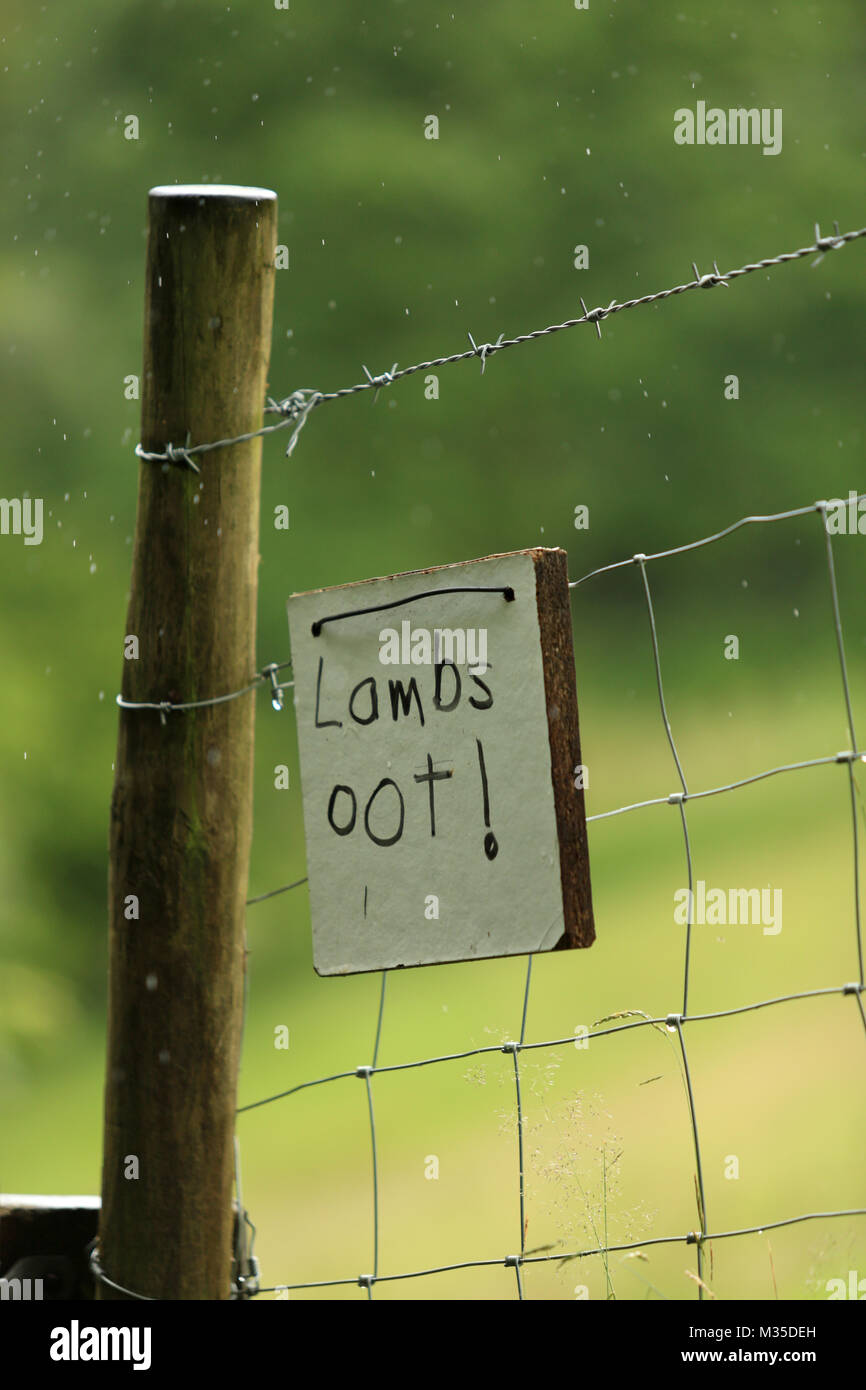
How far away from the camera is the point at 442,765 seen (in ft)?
4.05

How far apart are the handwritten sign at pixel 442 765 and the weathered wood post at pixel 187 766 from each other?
88 mm

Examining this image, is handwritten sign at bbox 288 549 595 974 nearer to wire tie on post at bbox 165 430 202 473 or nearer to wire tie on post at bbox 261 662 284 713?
wire tie on post at bbox 261 662 284 713

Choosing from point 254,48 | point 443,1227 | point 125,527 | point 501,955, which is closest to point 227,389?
point 501,955

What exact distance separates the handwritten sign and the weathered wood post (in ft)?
0.29

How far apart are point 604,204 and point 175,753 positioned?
9.46 m

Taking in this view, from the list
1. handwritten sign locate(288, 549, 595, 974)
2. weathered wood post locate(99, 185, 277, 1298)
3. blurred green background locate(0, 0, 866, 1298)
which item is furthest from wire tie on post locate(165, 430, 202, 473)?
blurred green background locate(0, 0, 866, 1298)

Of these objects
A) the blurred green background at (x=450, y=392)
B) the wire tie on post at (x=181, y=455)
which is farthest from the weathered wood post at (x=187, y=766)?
the blurred green background at (x=450, y=392)

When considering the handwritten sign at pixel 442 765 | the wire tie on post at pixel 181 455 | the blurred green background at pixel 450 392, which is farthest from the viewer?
the blurred green background at pixel 450 392

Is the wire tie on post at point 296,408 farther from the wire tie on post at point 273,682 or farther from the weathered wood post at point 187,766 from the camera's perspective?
the wire tie on post at point 273,682

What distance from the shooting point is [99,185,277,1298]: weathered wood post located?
130 centimetres

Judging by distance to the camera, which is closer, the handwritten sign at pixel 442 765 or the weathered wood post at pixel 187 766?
the handwritten sign at pixel 442 765

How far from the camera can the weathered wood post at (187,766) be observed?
51.4 inches

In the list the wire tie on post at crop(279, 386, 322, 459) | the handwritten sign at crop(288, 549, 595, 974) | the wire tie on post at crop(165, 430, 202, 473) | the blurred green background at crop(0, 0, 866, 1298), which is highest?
the blurred green background at crop(0, 0, 866, 1298)

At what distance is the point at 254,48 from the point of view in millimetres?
9523
